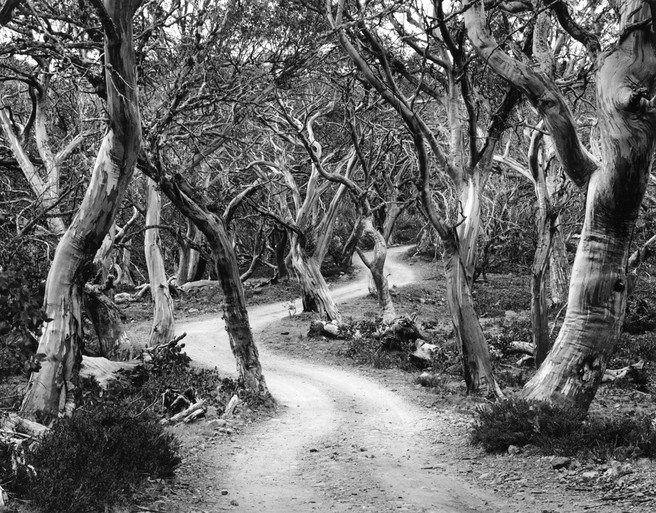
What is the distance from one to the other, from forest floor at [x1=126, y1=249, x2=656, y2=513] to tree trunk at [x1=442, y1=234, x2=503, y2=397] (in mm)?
477

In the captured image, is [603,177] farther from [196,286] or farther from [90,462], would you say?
[196,286]

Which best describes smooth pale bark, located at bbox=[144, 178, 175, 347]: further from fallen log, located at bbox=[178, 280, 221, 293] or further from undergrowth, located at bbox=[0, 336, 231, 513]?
fallen log, located at bbox=[178, 280, 221, 293]

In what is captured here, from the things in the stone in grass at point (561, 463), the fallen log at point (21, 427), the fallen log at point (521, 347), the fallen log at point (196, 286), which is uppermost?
the fallen log at point (196, 286)

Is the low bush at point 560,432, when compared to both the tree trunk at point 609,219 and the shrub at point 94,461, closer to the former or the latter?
the tree trunk at point 609,219

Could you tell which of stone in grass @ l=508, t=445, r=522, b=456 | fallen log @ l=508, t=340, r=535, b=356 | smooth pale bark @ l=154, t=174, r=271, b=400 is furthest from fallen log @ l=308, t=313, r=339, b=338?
stone in grass @ l=508, t=445, r=522, b=456

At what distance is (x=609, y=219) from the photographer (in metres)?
8.01

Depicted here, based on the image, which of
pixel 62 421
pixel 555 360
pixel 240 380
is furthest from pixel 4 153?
pixel 555 360

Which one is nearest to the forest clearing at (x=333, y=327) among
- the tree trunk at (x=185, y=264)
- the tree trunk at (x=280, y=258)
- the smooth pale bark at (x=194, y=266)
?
the tree trunk at (x=280, y=258)

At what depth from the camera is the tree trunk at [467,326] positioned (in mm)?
10609

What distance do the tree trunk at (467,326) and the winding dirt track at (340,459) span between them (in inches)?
44.8

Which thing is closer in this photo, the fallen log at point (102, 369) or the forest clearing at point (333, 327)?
the forest clearing at point (333, 327)

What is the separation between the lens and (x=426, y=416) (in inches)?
406

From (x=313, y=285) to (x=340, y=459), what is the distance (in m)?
13.5

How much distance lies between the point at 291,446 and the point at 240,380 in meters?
3.41
